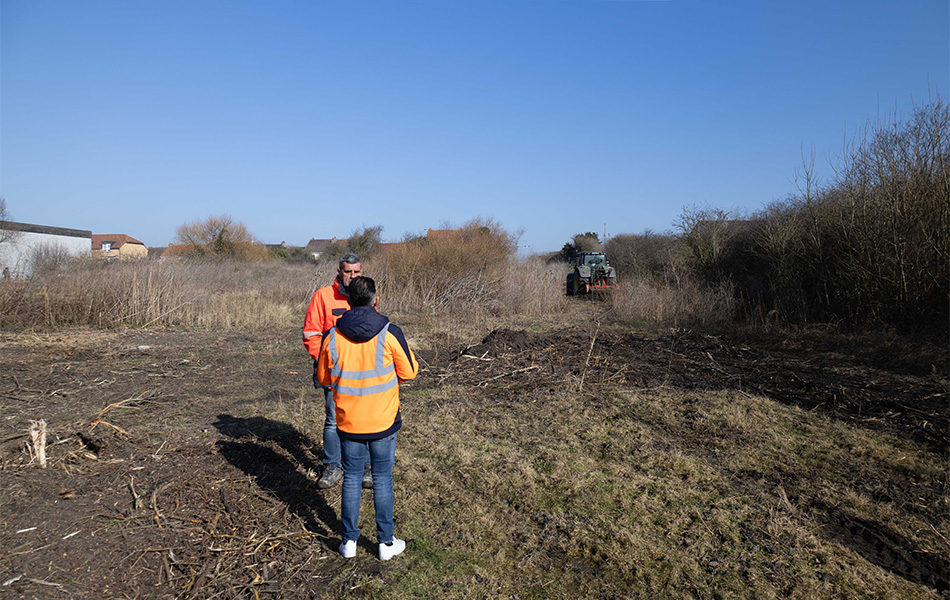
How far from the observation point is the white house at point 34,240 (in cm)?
2452

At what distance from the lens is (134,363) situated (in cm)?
870

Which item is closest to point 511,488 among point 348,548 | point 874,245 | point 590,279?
point 348,548

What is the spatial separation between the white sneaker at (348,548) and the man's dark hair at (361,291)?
1482mm

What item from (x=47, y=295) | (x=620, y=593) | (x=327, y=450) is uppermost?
(x=47, y=295)

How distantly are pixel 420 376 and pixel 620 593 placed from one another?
565 cm

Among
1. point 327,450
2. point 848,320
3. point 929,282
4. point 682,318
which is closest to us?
point 327,450

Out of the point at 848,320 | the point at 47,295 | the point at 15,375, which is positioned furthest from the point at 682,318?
the point at 47,295

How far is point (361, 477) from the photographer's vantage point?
9.98ft

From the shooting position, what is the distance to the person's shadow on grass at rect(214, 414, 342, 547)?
3.70 metres

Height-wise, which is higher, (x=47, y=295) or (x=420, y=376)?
(x=47, y=295)

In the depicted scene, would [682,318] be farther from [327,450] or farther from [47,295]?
[47,295]

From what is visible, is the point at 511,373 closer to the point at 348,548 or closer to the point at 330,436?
the point at 330,436

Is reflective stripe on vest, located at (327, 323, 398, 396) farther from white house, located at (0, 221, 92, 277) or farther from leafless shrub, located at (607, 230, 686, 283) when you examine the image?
white house, located at (0, 221, 92, 277)

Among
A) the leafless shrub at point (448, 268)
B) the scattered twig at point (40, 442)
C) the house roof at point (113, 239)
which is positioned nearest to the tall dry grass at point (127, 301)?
the leafless shrub at point (448, 268)
